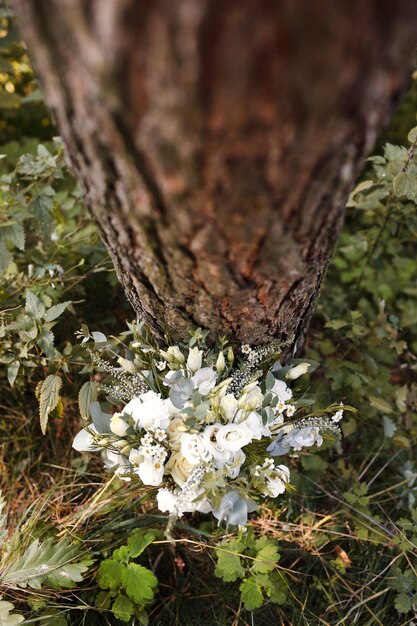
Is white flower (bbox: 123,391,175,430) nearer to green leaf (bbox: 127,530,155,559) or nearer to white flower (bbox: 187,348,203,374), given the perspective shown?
white flower (bbox: 187,348,203,374)

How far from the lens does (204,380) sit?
1.33 meters

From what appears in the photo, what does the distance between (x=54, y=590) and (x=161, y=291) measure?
1.11 metres

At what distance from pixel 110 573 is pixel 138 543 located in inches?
5.0

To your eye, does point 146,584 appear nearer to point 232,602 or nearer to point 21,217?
point 232,602

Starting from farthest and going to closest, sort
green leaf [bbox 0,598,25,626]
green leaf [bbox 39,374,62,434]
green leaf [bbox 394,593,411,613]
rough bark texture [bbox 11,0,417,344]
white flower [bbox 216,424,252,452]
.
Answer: green leaf [bbox 394,593,411,613] → green leaf [bbox 39,374,62,434] → green leaf [bbox 0,598,25,626] → white flower [bbox 216,424,252,452] → rough bark texture [bbox 11,0,417,344]

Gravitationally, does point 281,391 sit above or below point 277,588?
above

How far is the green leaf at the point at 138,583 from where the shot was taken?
1.57 meters

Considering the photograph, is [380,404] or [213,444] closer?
A: [213,444]

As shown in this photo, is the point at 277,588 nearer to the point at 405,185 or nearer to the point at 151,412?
the point at 151,412

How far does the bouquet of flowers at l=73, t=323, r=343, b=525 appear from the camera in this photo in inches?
49.1

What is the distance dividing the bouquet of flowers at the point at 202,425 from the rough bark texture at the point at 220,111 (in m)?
0.32

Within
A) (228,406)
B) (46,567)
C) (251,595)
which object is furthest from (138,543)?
(228,406)

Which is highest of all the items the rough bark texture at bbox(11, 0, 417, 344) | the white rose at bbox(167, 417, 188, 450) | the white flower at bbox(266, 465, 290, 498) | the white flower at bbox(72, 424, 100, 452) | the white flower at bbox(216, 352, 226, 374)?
the rough bark texture at bbox(11, 0, 417, 344)

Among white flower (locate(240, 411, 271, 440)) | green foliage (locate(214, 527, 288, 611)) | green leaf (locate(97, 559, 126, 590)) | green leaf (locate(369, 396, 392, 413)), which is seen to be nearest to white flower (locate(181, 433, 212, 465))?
white flower (locate(240, 411, 271, 440))
